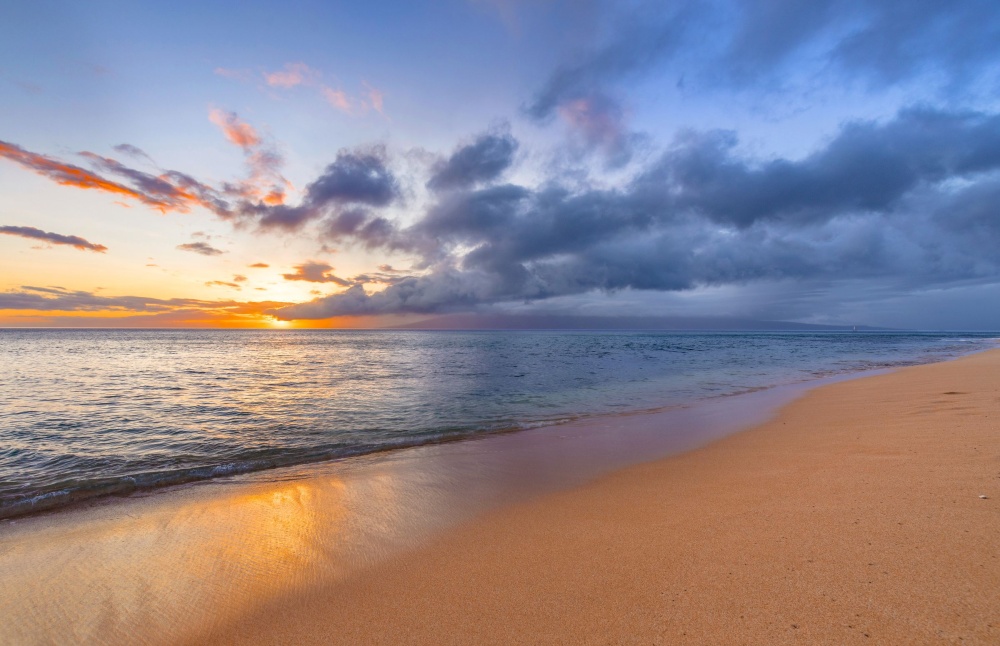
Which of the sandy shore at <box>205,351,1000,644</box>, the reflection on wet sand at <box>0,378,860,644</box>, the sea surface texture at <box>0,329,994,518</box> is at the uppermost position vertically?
the sandy shore at <box>205,351,1000,644</box>

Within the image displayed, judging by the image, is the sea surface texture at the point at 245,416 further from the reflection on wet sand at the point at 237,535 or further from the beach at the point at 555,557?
the beach at the point at 555,557

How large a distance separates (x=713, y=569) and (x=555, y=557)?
1551mm

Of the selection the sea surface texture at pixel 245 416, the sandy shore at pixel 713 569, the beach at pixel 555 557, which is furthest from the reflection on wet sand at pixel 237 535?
the sea surface texture at pixel 245 416

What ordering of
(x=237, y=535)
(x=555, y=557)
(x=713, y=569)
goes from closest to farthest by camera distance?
(x=713, y=569) → (x=555, y=557) → (x=237, y=535)

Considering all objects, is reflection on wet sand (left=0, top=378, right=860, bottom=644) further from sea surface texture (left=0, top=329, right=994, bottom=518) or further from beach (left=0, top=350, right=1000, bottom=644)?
sea surface texture (left=0, top=329, right=994, bottom=518)

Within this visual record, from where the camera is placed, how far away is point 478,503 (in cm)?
672

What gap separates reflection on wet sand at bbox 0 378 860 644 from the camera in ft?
13.7

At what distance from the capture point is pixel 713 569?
3.92 metres

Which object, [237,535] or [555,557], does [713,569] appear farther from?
[237,535]

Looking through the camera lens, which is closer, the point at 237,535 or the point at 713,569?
the point at 713,569

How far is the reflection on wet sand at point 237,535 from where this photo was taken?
4180 mm

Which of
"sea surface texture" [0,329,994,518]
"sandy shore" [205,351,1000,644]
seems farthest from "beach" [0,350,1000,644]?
"sea surface texture" [0,329,994,518]

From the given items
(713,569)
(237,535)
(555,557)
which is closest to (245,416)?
(237,535)

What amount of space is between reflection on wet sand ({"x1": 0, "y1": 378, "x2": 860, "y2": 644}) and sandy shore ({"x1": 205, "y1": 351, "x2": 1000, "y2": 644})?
1.84 ft
